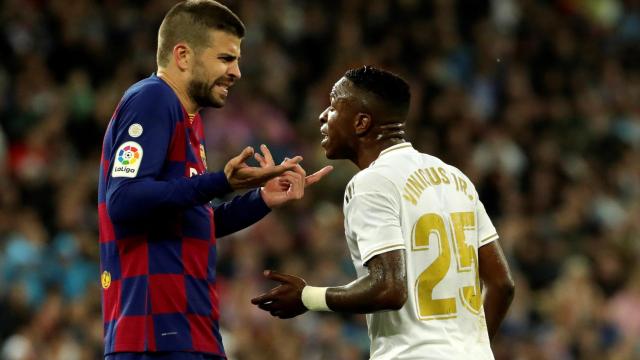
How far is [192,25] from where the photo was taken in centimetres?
511

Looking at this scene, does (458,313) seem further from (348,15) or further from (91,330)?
(348,15)

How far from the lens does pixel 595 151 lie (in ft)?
47.8

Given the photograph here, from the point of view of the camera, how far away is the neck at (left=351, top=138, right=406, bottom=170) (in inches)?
197

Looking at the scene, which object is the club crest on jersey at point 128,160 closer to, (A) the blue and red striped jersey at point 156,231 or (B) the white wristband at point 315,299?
(A) the blue and red striped jersey at point 156,231

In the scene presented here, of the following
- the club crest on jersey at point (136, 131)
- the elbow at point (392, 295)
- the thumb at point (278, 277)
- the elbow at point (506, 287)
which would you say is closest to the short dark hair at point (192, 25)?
the club crest on jersey at point (136, 131)

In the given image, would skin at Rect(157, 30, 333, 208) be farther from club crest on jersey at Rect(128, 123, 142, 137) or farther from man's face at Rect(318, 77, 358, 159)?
club crest on jersey at Rect(128, 123, 142, 137)

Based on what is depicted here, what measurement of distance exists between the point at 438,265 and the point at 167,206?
Answer: 117cm

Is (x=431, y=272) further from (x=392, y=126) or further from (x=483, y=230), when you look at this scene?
(x=392, y=126)

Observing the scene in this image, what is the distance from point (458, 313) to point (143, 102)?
1.62 metres

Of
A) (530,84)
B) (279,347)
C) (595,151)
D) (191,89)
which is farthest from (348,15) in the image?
(191,89)

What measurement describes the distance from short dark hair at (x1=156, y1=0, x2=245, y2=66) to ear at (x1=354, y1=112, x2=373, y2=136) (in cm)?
72

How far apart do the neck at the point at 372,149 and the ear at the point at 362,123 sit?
6 cm

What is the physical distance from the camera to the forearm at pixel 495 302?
201 inches

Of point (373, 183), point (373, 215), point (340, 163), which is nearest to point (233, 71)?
point (373, 183)
